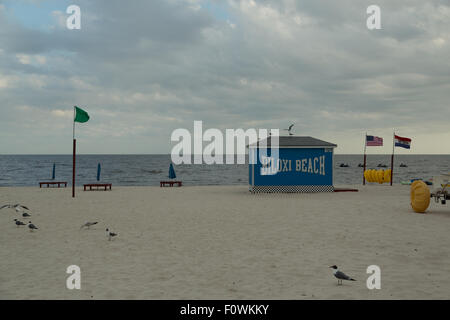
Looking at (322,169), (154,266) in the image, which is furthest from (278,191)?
(154,266)

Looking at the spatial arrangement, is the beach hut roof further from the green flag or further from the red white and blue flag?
the green flag

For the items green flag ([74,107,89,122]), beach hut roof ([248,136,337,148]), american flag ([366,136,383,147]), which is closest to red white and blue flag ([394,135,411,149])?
american flag ([366,136,383,147])

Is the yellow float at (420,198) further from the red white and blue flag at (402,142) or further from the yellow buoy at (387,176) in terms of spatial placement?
the red white and blue flag at (402,142)

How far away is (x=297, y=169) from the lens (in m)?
26.5

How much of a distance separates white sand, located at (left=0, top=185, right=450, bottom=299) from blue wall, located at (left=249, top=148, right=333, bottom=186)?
9697mm

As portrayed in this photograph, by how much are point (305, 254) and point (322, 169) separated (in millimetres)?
18246

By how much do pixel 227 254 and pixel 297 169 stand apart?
706 inches

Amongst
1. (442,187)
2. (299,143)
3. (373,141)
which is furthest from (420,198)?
(373,141)

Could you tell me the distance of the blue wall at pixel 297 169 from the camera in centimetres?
2642

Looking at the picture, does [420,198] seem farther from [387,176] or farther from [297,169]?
[387,176]

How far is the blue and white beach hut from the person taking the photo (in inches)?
1040

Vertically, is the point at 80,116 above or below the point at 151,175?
above
